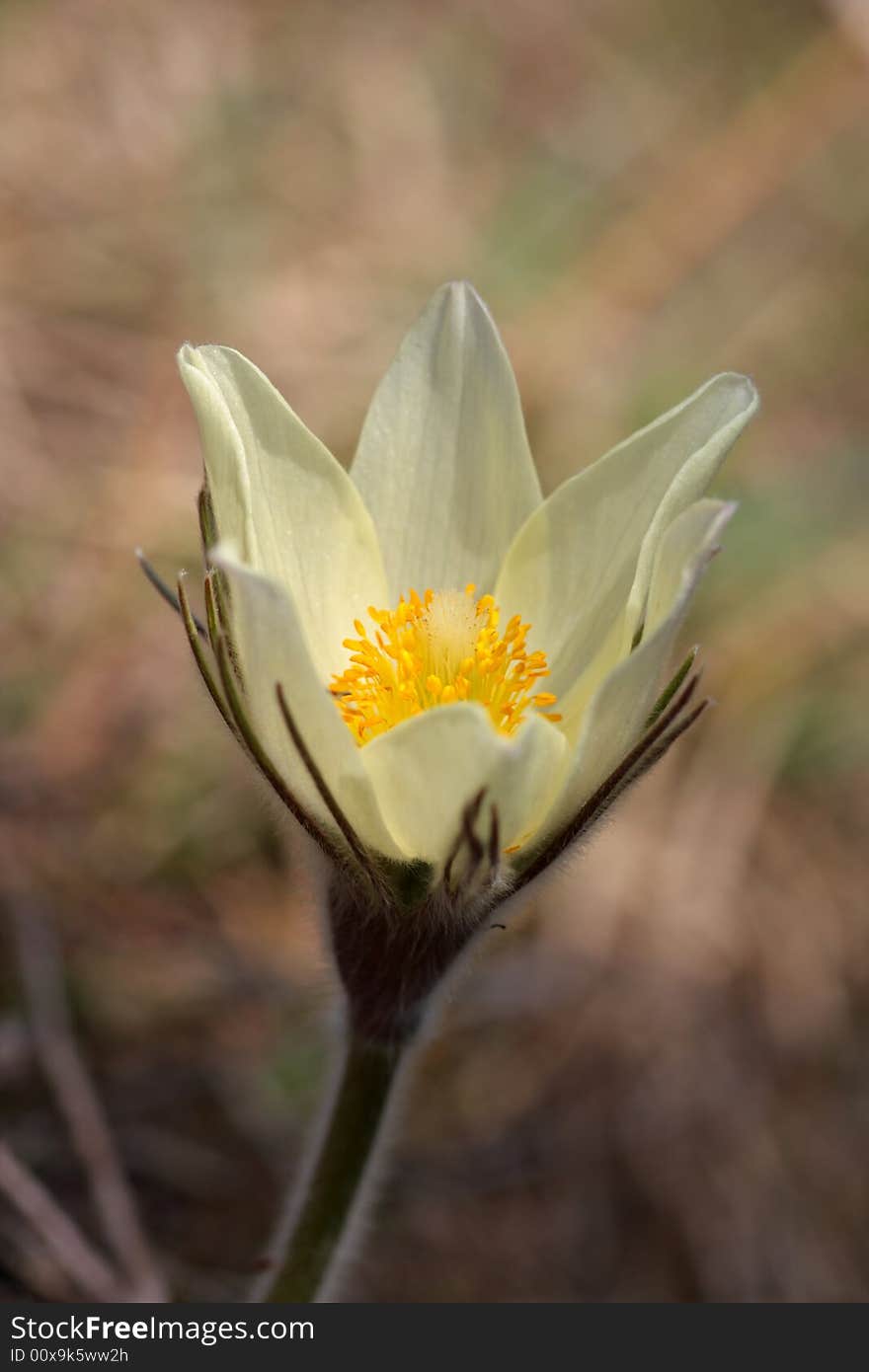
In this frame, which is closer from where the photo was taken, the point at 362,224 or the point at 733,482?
the point at 733,482

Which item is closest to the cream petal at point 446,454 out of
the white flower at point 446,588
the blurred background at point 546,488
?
the white flower at point 446,588

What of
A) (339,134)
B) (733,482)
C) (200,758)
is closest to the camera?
(200,758)

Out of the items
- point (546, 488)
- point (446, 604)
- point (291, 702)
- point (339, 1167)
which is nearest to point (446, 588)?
point (446, 604)

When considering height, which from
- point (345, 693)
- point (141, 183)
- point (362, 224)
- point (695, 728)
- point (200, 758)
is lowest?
point (695, 728)

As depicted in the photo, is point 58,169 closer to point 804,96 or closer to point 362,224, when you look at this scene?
point 362,224

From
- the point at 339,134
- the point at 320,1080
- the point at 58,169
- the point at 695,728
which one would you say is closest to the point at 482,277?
the point at 339,134

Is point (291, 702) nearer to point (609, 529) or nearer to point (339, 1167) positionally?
point (609, 529)
